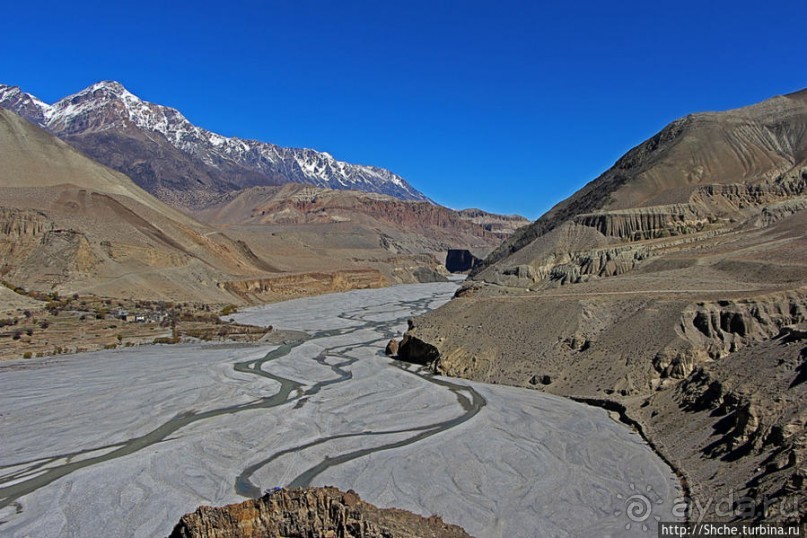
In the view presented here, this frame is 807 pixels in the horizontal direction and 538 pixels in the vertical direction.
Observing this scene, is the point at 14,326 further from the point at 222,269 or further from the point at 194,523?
the point at 194,523

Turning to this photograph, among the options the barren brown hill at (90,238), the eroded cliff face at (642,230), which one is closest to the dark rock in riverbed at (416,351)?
the eroded cliff face at (642,230)

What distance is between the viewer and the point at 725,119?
97.4 metres

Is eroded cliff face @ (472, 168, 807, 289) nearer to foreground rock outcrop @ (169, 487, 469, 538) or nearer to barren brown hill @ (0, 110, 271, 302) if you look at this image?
barren brown hill @ (0, 110, 271, 302)

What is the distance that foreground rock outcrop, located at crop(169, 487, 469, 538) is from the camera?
1270cm

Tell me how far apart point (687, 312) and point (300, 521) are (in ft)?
95.9

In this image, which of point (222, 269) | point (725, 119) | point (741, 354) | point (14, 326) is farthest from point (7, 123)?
point (741, 354)

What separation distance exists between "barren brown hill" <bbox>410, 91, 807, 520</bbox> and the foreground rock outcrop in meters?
9.76

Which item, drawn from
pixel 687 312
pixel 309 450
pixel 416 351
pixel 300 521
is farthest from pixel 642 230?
pixel 300 521

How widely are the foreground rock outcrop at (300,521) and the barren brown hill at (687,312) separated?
9756 millimetres

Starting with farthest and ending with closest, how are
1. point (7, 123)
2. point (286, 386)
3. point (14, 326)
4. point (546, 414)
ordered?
point (7, 123) → point (14, 326) → point (286, 386) → point (546, 414)

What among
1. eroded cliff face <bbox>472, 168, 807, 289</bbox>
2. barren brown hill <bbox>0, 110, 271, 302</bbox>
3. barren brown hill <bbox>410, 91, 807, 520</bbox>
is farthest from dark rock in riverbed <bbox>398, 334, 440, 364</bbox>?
barren brown hill <bbox>0, 110, 271, 302</bbox>

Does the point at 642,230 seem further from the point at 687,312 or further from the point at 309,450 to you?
the point at 309,450

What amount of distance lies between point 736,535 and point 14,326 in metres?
66.0

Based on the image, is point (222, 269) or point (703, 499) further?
point (222, 269)
